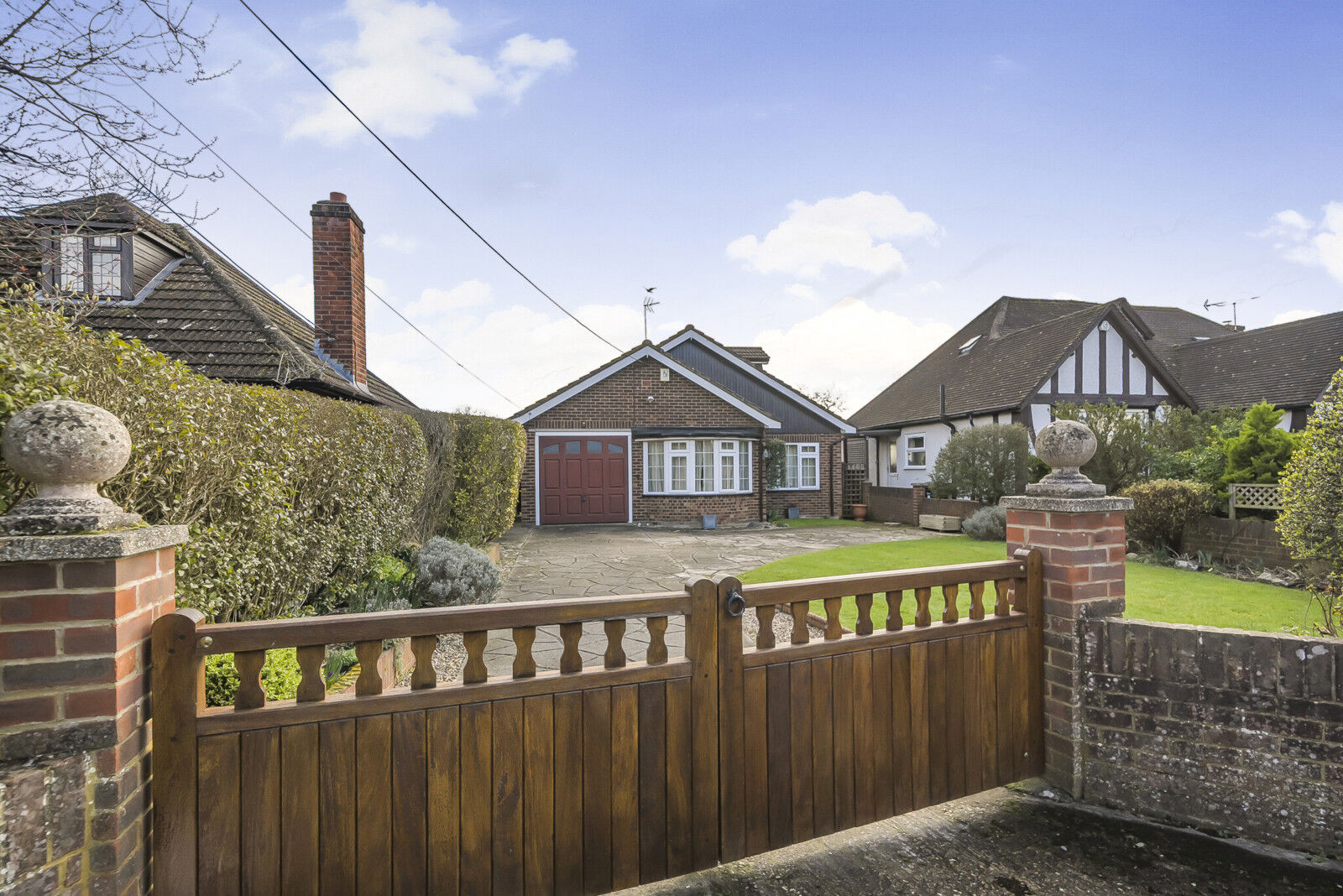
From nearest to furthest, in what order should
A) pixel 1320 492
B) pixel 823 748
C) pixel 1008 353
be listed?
pixel 823 748 → pixel 1320 492 → pixel 1008 353

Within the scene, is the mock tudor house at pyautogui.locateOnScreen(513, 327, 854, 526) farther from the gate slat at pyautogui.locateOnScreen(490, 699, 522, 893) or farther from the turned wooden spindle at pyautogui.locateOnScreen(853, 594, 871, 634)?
the gate slat at pyautogui.locateOnScreen(490, 699, 522, 893)

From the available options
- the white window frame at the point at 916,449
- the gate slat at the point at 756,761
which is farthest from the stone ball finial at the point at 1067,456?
the white window frame at the point at 916,449

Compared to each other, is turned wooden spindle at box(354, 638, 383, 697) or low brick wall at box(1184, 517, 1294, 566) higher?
turned wooden spindle at box(354, 638, 383, 697)

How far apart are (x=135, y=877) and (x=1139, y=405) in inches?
897

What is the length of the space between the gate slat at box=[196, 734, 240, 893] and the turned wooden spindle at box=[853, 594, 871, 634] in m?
2.34

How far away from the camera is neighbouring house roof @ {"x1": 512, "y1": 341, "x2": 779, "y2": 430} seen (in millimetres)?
16266

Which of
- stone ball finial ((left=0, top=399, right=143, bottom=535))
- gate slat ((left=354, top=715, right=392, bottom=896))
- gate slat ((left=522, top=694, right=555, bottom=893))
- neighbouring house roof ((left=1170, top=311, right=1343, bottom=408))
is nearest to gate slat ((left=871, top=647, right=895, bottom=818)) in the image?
gate slat ((left=522, top=694, right=555, bottom=893))

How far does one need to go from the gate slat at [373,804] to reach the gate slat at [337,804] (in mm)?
19

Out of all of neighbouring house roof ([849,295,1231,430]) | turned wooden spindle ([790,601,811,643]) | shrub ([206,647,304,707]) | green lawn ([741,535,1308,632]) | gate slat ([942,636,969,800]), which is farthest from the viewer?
neighbouring house roof ([849,295,1231,430])

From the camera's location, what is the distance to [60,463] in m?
1.58

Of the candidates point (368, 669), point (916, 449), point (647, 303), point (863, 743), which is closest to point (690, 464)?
point (647, 303)

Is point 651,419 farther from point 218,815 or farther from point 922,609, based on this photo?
point 218,815

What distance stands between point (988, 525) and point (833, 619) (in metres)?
11.7

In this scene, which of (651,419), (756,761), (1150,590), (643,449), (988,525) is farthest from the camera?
(651,419)
